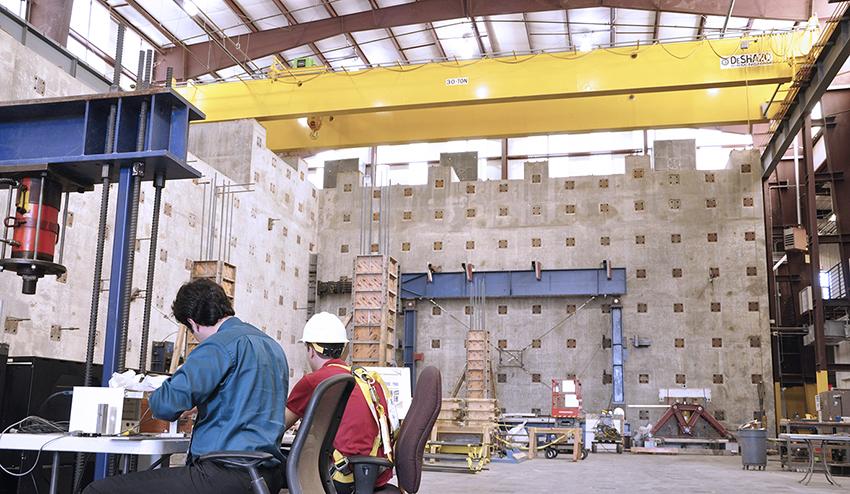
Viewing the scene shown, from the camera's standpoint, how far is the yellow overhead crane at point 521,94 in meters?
17.4

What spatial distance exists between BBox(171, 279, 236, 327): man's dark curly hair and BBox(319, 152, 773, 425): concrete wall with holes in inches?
757

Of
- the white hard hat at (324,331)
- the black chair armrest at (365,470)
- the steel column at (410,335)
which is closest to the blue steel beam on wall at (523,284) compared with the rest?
the steel column at (410,335)

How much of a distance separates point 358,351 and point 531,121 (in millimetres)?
9375

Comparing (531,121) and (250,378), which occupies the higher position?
(531,121)

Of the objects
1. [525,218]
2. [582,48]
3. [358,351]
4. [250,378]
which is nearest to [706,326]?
[525,218]

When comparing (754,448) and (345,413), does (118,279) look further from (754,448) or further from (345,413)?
(754,448)

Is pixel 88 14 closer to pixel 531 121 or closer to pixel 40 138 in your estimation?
pixel 531 121

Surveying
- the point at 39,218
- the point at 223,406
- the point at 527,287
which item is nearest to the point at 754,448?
the point at 527,287

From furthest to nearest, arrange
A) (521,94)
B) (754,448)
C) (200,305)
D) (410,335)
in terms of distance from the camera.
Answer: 1. (410,335)
2. (521,94)
3. (754,448)
4. (200,305)

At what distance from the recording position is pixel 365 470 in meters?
4.22

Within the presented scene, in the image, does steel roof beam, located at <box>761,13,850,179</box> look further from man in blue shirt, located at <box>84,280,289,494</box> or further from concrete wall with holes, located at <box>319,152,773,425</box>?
man in blue shirt, located at <box>84,280,289,494</box>

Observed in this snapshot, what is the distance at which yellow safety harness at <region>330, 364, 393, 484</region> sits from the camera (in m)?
4.32

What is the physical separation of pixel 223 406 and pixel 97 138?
8.28ft

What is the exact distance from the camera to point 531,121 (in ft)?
67.9
